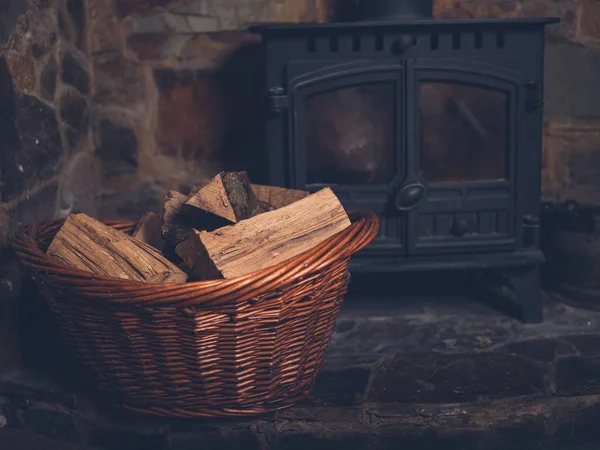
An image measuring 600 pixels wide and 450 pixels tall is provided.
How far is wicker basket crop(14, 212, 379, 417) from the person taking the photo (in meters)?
1.68

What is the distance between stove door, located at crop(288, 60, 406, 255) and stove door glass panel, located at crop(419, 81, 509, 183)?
0.09 meters

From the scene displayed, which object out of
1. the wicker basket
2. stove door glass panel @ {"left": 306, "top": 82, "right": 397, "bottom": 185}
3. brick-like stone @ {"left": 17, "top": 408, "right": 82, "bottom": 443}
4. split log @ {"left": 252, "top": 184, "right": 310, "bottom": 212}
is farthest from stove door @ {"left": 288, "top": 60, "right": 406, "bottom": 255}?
brick-like stone @ {"left": 17, "top": 408, "right": 82, "bottom": 443}

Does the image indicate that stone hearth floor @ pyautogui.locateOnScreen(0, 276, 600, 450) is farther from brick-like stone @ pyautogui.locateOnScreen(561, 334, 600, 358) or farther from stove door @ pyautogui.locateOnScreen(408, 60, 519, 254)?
stove door @ pyautogui.locateOnScreen(408, 60, 519, 254)

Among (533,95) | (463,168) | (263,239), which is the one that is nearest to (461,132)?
(463,168)

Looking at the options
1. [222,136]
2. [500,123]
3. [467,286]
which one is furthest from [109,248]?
[467,286]

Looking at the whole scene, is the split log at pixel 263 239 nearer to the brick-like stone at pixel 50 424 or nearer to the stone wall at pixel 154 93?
the brick-like stone at pixel 50 424

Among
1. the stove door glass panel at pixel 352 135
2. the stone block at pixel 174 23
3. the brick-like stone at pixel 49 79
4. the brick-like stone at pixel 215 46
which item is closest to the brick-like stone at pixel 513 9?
the stove door glass panel at pixel 352 135

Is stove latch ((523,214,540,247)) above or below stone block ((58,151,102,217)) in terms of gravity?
below

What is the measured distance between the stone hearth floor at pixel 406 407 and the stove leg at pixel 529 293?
0.15 m

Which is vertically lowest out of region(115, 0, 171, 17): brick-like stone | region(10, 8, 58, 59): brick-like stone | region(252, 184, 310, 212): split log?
region(252, 184, 310, 212): split log

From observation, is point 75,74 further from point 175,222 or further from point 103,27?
point 175,222

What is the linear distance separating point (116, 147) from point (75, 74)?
0.31 m

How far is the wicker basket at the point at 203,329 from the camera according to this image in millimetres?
1683

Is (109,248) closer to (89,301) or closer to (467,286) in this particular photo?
(89,301)
